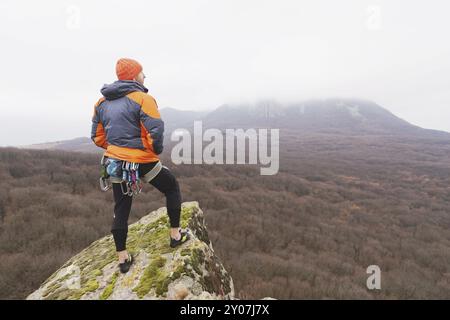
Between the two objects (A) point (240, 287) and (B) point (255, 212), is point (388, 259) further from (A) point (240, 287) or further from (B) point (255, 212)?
(A) point (240, 287)

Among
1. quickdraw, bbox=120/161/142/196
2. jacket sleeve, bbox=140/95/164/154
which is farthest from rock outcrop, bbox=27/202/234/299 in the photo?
jacket sleeve, bbox=140/95/164/154

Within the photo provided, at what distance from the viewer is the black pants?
11.1ft

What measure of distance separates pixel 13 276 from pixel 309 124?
96.6 meters

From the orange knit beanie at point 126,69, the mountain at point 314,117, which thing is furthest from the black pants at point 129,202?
the mountain at point 314,117

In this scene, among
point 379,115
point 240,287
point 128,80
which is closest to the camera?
point 128,80

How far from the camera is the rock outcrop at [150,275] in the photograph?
3.20 m

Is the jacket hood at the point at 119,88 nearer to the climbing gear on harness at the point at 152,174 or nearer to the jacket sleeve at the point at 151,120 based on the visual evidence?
the jacket sleeve at the point at 151,120

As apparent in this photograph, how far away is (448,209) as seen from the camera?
52.9ft

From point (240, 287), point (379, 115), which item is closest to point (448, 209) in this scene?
point (240, 287)

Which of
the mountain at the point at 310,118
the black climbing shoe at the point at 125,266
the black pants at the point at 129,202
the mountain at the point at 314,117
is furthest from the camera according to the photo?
the mountain at the point at 314,117

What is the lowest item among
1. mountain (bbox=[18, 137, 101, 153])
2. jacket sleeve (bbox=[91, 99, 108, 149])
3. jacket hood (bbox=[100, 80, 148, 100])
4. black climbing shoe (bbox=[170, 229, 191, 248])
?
mountain (bbox=[18, 137, 101, 153])

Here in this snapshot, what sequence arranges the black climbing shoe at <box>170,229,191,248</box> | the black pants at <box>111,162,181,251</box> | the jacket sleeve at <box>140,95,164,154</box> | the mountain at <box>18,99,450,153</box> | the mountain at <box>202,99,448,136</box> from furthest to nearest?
the mountain at <box>202,99,448,136</box> < the mountain at <box>18,99,450,153</box> < the black climbing shoe at <box>170,229,191,248</box> < the black pants at <box>111,162,181,251</box> < the jacket sleeve at <box>140,95,164,154</box>

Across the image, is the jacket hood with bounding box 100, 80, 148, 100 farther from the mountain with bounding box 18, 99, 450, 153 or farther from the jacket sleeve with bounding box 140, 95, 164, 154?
the mountain with bounding box 18, 99, 450, 153

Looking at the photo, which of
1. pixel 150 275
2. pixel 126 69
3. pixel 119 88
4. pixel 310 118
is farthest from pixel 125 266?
pixel 310 118
